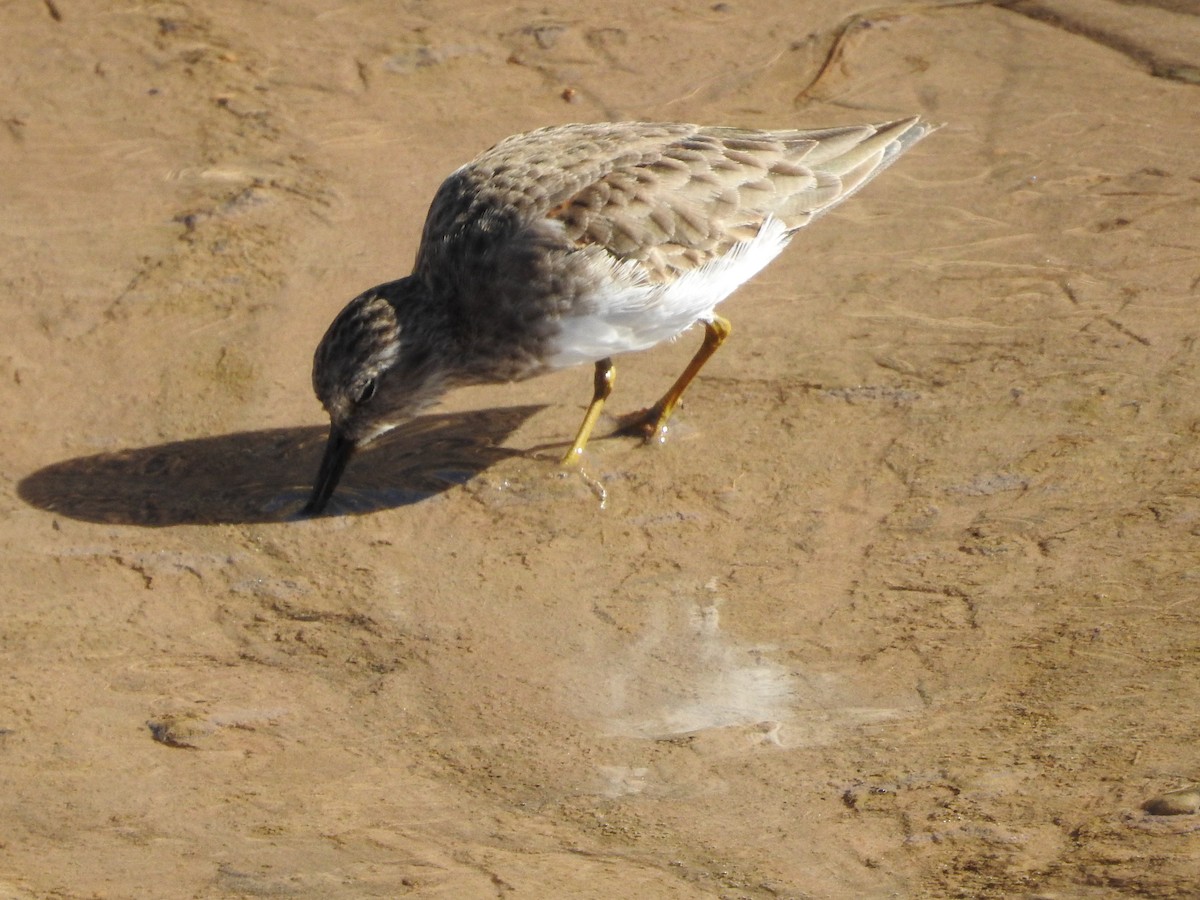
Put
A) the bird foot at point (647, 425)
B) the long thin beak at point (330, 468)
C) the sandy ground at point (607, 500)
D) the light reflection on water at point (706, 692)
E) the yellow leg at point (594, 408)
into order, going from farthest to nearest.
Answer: the bird foot at point (647, 425), the yellow leg at point (594, 408), the long thin beak at point (330, 468), the light reflection on water at point (706, 692), the sandy ground at point (607, 500)

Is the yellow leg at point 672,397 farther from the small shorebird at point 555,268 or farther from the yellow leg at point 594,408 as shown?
the yellow leg at point 594,408

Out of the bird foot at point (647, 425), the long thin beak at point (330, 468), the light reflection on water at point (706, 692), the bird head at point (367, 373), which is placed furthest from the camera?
the bird foot at point (647, 425)

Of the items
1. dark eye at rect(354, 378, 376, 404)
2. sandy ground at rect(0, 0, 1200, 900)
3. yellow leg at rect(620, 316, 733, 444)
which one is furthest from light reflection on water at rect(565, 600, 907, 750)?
dark eye at rect(354, 378, 376, 404)

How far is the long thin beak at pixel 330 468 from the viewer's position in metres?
6.94

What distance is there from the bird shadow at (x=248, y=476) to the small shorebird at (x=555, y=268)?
0.29 metres

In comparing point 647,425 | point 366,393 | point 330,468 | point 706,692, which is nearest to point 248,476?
point 330,468

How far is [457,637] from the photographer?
6117 millimetres

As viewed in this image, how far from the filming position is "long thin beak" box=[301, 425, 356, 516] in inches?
273

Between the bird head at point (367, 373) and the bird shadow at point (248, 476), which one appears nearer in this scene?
the bird head at point (367, 373)

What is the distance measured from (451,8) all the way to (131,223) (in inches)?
139

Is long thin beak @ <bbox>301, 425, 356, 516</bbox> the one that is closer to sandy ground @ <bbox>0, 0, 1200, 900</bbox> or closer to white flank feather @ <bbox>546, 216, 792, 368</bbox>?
sandy ground @ <bbox>0, 0, 1200, 900</bbox>

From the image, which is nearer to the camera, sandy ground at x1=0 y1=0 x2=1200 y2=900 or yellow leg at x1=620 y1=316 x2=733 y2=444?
sandy ground at x1=0 y1=0 x2=1200 y2=900

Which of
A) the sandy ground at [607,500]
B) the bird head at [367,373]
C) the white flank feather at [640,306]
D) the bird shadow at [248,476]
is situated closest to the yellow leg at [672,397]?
the sandy ground at [607,500]

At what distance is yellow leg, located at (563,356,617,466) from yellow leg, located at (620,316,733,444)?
22 centimetres
